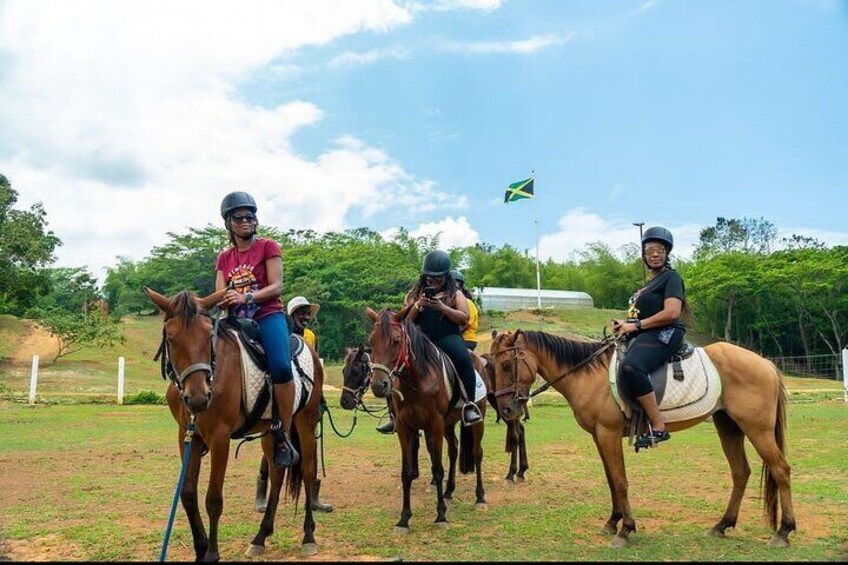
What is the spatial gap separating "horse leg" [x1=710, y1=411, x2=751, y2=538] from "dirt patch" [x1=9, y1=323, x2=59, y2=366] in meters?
43.7

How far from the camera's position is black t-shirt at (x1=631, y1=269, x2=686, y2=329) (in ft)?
21.0

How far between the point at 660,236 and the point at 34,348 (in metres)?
50.2

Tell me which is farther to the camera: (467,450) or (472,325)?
(472,325)

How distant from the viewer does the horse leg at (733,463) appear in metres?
6.27

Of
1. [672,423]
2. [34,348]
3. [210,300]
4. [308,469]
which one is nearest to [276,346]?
[210,300]

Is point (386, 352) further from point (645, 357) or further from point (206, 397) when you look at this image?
point (645, 357)

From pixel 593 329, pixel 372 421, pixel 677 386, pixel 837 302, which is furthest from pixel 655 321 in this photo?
pixel 593 329

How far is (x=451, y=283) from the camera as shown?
318 inches

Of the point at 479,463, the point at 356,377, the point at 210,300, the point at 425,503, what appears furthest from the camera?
the point at 479,463

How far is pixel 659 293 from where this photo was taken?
6.53 metres

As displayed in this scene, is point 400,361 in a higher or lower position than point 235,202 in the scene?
lower

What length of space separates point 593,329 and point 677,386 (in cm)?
5714

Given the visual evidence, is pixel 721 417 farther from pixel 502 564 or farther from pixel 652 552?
pixel 502 564

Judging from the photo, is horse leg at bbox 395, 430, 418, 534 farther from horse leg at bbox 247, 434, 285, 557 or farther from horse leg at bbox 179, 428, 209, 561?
horse leg at bbox 179, 428, 209, 561
